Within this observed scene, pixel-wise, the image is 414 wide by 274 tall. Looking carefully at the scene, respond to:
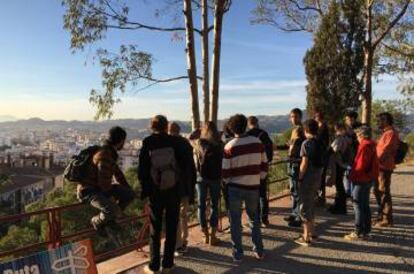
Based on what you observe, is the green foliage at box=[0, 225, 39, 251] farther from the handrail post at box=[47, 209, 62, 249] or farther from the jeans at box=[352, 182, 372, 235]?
the handrail post at box=[47, 209, 62, 249]

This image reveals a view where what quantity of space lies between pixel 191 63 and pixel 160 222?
32.0 feet

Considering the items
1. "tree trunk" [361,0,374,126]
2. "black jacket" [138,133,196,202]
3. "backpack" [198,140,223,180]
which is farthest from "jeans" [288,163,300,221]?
"tree trunk" [361,0,374,126]

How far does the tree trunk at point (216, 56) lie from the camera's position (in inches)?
615

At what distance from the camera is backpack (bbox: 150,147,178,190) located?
20.3 ft

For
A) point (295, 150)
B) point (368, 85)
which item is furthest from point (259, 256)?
point (368, 85)

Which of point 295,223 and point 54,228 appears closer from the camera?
point 54,228

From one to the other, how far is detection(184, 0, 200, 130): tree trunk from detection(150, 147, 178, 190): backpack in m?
9.30

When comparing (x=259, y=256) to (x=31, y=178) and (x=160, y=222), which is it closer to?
(x=160, y=222)

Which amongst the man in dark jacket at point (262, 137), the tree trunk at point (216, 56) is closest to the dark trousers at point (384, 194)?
the man in dark jacket at point (262, 137)

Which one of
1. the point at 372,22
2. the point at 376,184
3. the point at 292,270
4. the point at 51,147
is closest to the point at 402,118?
the point at 372,22

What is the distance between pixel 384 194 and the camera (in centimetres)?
899

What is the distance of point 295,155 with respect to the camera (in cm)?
896

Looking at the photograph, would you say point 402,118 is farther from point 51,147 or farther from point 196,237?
point 51,147

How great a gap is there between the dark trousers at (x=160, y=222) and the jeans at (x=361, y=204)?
10.0 ft
